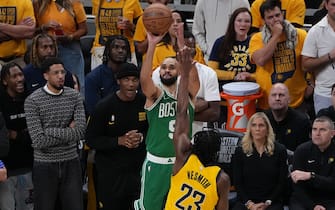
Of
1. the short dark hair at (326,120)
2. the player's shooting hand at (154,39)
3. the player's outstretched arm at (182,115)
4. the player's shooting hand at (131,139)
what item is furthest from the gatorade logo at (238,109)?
the player's outstretched arm at (182,115)

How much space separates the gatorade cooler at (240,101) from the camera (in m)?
9.14

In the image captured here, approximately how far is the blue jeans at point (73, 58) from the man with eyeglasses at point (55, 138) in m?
1.95

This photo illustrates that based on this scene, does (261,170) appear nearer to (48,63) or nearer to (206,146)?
(206,146)

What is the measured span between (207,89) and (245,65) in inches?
49.9

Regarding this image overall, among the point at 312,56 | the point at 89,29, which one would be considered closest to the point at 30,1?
the point at 89,29

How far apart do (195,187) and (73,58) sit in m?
4.28

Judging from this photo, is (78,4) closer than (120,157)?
No

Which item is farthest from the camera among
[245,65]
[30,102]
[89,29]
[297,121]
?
[89,29]

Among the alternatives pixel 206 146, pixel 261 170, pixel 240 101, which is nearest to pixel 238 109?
pixel 240 101

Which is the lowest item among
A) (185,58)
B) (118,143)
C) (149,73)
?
(118,143)

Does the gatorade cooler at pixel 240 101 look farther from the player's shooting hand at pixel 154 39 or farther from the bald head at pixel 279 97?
the player's shooting hand at pixel 154 39

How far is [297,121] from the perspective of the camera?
28.6 ft

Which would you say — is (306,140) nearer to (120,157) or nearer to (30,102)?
(120,157)

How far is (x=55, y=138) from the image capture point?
8156 millimetres
